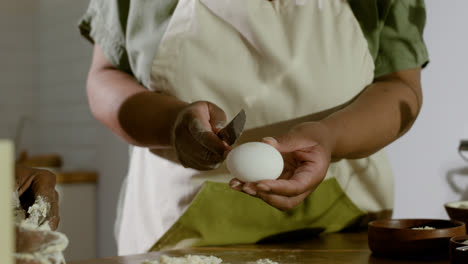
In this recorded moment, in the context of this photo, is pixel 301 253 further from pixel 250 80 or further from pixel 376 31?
pixel 376 31

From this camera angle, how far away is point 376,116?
907 millimetres

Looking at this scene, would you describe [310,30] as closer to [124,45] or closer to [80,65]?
[124,45]

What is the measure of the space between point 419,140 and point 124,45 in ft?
2.92

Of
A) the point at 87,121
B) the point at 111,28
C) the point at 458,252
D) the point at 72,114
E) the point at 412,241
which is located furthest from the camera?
the point at 72,114

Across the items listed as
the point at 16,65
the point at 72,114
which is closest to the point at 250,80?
the point at 72,114

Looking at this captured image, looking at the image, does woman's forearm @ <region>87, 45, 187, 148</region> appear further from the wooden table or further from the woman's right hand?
the wooden table

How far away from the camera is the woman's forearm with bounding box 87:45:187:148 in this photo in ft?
2.87

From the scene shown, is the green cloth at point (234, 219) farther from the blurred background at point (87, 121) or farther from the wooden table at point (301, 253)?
the blurred background at point (87, 121)

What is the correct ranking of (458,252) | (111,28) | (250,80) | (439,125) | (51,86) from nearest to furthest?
1. (458,252)
2. (250,80)
3. (111,28)
4. (439,125)
5. (51,86)

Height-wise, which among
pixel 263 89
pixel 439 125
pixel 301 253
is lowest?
pixel 301 253

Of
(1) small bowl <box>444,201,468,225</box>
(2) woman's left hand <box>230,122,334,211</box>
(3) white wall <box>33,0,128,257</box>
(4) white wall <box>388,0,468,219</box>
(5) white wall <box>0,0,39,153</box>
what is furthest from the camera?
(5) white wall <box>0,0,39,153</box>

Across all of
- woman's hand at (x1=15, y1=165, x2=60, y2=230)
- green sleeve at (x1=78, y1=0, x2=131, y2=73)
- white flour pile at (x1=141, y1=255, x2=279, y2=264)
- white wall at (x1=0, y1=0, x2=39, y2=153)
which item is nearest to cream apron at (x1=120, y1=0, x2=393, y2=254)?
green sleeve at (x1=78, y1=0, x2=131, y2=73)

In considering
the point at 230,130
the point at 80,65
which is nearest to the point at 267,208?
the point at 230,130

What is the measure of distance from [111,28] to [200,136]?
1.38 feet
